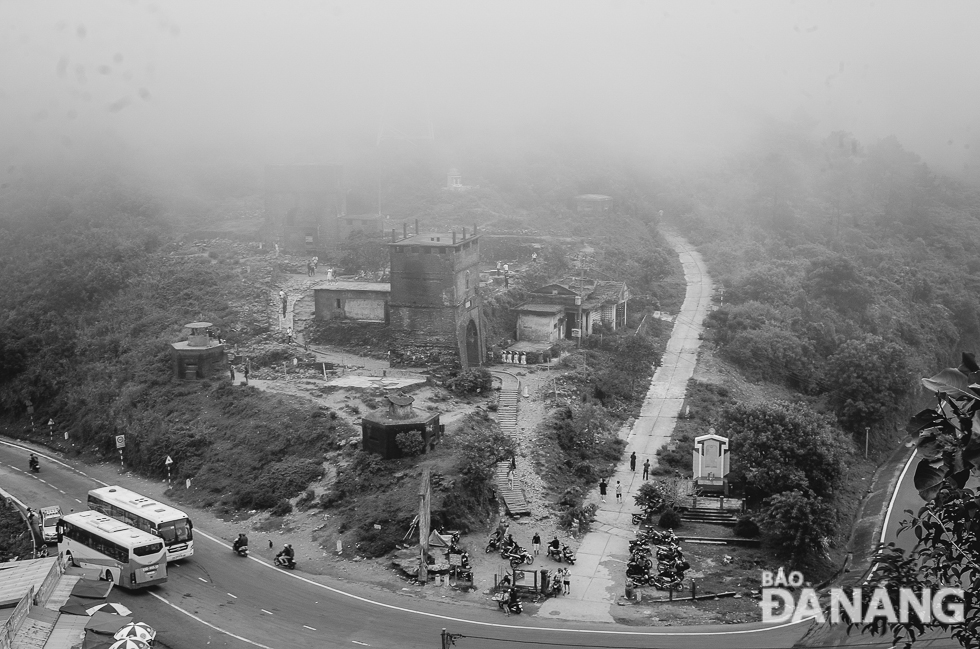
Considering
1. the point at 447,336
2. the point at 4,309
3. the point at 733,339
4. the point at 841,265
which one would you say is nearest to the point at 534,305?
the point at 447,336

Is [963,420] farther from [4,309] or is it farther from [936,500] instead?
[4,309]

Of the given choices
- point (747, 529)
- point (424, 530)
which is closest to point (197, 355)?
point (424, 530)

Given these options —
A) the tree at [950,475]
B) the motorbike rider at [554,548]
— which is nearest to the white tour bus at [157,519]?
the motorbike rider at [554,548]

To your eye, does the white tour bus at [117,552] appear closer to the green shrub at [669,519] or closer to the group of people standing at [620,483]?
the group of people standing at [620,483]

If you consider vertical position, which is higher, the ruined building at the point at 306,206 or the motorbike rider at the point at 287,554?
the ruined building at the point at 306,206

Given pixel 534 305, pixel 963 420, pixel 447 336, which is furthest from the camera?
pixel 534 305

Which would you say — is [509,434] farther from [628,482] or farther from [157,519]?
[157,519]

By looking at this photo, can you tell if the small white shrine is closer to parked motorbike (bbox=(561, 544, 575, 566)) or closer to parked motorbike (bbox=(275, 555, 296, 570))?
parked motorbike (bbox=(561, 544, 575, 566))
